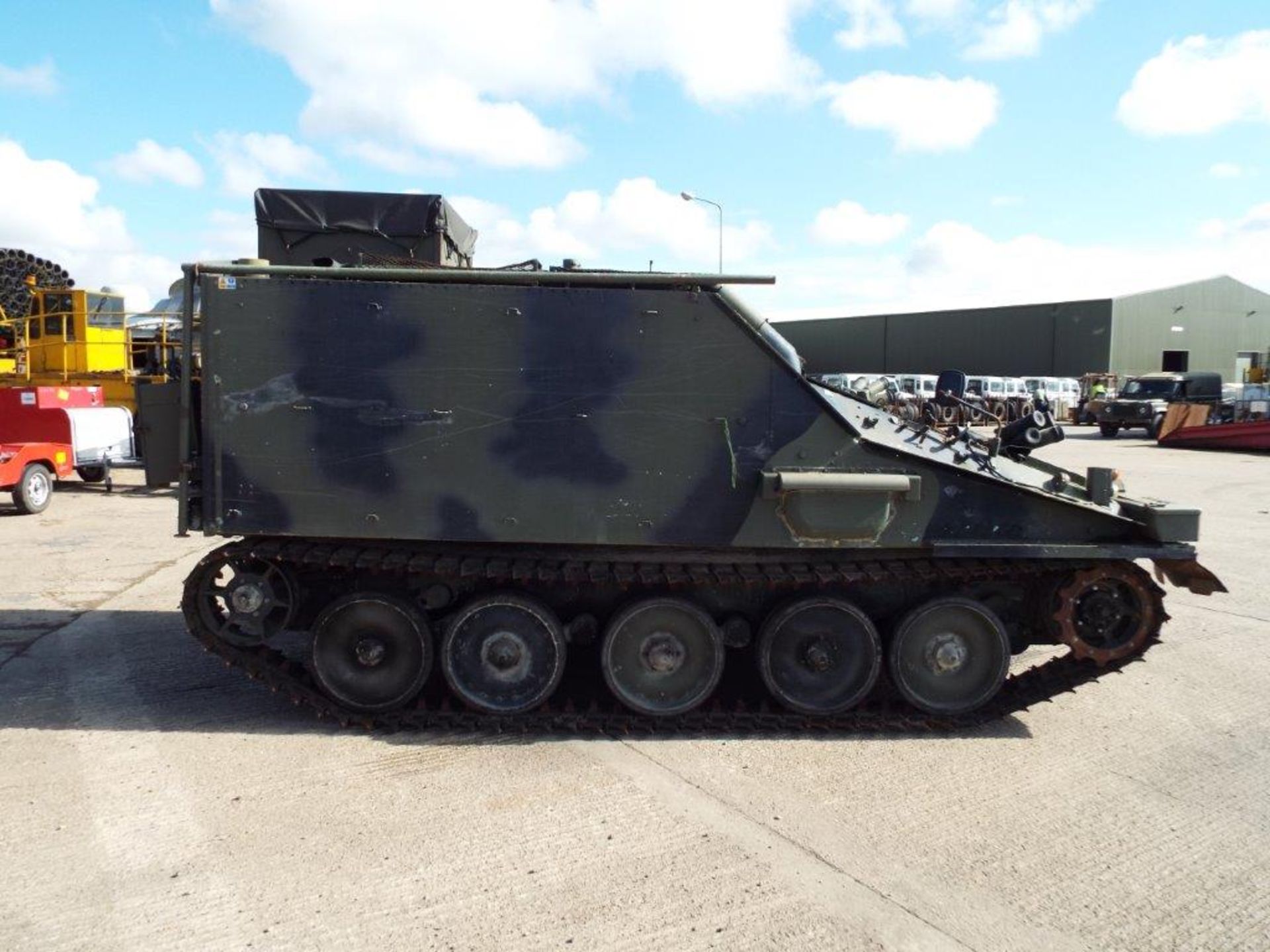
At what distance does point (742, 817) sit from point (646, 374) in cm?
230

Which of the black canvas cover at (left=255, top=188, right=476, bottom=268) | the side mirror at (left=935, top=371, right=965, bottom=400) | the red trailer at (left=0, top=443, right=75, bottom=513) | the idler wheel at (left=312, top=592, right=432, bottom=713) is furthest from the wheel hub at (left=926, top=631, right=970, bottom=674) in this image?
the red trailer at (left=0, top=443, right=75, bottom=513)

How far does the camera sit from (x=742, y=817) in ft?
14.3

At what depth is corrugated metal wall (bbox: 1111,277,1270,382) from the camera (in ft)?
154

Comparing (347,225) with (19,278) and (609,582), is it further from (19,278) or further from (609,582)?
(19,278)

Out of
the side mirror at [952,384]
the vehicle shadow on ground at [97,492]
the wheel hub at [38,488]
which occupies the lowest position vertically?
the vehicle shadow on ground at [97,492]

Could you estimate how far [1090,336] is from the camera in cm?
4631

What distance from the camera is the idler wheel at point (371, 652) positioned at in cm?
538

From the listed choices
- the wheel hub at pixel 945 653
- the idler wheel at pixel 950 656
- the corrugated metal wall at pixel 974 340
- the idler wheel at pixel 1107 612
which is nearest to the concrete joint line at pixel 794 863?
the idler wheel at pixel 950 656

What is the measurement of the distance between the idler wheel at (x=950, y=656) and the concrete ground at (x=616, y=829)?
233mm

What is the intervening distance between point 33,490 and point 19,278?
11.0 metres

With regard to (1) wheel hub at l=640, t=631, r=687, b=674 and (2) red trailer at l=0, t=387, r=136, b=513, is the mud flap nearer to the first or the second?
(1) wheel hub at l=640, t=631, r=687, b=674

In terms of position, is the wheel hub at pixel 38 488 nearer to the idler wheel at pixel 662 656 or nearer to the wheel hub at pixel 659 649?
the idler wheel at pixel 662 656

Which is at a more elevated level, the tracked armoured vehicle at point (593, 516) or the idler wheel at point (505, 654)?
the tracked armoured vehicle at point (593, 516)

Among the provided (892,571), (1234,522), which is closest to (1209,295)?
(1234,522)
